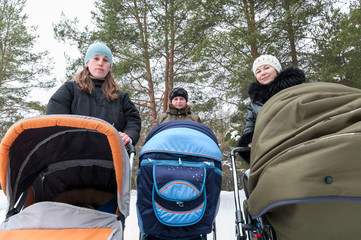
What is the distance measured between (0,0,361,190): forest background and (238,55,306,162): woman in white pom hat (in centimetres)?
317

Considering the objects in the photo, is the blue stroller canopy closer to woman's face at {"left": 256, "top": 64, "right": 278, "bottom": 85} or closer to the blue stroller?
the blue stroller

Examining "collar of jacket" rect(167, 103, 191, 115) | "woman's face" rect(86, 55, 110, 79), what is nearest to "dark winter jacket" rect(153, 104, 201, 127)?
"collar of jacket" rect(167, 103, 191, 115)

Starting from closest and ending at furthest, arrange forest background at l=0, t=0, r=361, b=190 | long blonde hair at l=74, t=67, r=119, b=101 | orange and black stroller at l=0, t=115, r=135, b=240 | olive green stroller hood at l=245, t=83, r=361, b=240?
olive green stroller hood at l=245, t=83, r=361, b=240, orange and black stroller at l=0, t=115, r=135, b=240, long blonde hair at l=74, t=67, r=119, b=101, forest background at l=0, t=0, r=361, b=190

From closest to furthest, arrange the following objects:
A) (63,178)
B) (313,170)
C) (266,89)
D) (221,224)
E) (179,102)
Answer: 1. (313,170)
2. (63,178)
3. (266,89)
4. (221,224)
5. (179,102)

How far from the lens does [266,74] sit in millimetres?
2334

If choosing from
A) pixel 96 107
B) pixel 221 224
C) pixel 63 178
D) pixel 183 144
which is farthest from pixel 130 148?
pixel 221 224

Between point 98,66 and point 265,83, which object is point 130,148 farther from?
point 265,83

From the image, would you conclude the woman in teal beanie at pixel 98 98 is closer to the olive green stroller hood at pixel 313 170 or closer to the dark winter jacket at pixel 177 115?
the olive green stroller hood at pixel 313 170

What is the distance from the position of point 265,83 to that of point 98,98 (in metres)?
1.76

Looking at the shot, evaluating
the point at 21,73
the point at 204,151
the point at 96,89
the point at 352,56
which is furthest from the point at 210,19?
the point at 21,73

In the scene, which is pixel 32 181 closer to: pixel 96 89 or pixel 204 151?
pixel 96 89

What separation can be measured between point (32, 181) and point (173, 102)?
2.68m

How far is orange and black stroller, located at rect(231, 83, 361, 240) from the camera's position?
878mm

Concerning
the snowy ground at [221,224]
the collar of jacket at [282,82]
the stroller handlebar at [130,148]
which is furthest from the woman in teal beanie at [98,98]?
the snowy ground at [221,224]
